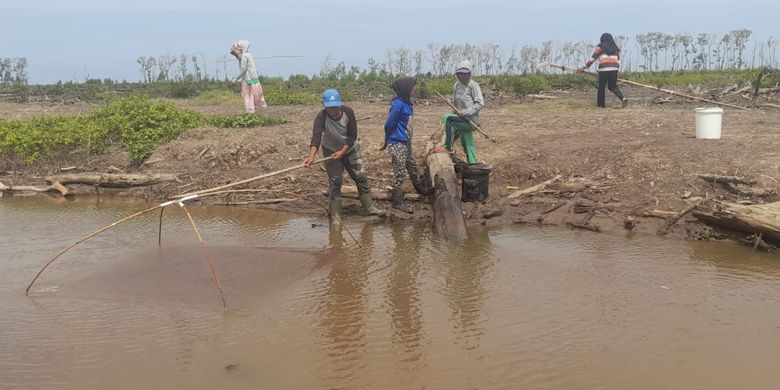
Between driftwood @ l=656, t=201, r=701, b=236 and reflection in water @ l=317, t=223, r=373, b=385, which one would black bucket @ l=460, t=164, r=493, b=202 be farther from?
driftwood @ l=656, t=201, r=701, b=236

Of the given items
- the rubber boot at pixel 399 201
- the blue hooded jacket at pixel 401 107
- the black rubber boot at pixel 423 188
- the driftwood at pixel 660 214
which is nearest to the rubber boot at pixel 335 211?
the rubber boot at pixel 399 201

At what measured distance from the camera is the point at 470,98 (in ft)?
27.0

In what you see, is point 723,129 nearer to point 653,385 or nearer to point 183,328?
point 653,385

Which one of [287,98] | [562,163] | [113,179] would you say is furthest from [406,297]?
[287,98]

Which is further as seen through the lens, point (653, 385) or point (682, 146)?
point (682, 146)

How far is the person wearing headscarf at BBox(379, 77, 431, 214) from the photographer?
749 centimetres

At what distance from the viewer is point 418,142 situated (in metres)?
10.3

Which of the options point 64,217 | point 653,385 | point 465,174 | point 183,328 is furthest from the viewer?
point 64,217

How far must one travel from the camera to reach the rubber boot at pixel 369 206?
7.78 meters

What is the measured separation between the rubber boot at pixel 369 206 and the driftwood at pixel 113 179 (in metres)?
3.75

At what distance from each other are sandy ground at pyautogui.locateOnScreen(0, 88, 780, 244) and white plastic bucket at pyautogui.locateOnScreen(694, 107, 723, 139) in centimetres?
23

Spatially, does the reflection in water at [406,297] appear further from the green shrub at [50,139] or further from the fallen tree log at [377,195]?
the green shrub at [50,139]

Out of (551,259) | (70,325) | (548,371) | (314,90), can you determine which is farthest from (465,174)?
(314,90)

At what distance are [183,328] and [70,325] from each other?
2.90 ft
